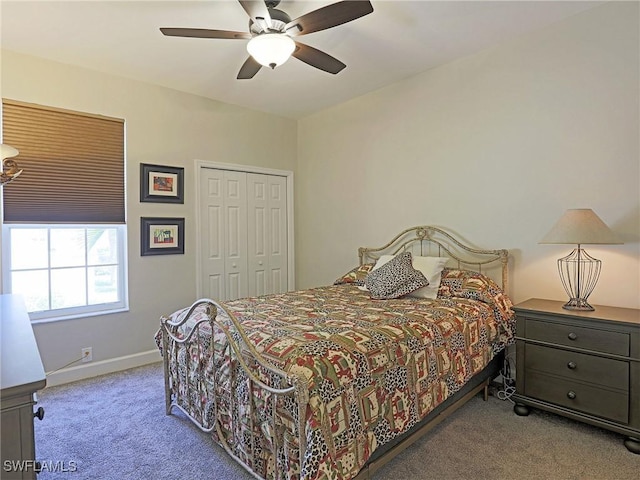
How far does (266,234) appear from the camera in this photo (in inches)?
187

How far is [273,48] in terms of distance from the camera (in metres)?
2.20

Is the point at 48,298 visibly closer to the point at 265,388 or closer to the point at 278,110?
the point at 265,388

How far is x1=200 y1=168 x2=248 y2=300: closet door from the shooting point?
416cm

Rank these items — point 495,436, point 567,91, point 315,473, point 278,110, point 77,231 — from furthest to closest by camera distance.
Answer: point 278,110, point 77,231, point 567,91, point 495,436, point 315,473

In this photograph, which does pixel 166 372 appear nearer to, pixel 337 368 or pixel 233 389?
pixel 233 389

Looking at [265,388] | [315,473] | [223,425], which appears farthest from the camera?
[223,425]

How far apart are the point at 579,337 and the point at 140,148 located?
3.95 metres

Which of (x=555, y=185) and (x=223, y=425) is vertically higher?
(x=555, y=185)

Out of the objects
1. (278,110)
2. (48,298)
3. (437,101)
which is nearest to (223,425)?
(48,298)

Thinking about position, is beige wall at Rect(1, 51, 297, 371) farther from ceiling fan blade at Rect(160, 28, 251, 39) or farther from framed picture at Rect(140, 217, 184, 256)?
ceiling fan blade at Rect(160, 28, 251, 39)

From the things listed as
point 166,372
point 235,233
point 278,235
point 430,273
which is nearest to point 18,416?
point 166,372

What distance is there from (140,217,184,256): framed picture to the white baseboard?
102cm

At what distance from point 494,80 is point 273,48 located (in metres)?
2.01

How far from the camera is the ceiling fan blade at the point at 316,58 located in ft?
8.07
